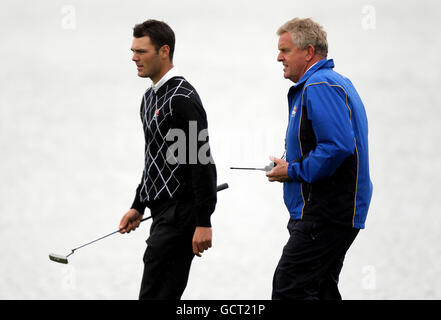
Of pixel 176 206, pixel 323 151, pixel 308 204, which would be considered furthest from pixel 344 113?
pixel 176 206

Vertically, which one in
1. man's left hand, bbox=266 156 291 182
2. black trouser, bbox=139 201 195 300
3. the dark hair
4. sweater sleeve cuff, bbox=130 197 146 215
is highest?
the dark hair

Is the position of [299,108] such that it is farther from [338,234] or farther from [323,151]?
[338,234]

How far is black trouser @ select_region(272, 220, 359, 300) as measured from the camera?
13.0 ft

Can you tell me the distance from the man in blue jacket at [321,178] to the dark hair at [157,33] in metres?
0.85

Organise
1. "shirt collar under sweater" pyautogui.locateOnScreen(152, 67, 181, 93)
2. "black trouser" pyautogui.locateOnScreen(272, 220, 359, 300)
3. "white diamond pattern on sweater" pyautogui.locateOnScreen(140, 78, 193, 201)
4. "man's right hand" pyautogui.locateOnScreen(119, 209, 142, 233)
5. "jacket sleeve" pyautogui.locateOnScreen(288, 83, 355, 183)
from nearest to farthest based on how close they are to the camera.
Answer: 1. "jacket sleeve" pyautogui.locateOnScreen(288, 83, 355, 183)
2. "black trouser" pyautogui.locateOnScreen(272, 220, 359, 300)
3. "white diamond pattern on sweater" pyautogui.locateOnScreen(140, 78, 193, 201)
4. "shirt collar under sweater" pyautogui.locateOnScreen(152, 67, 181, 93)
5. "man's right hand" pyautogui.locateOnScreen(119, 209, 142, 233)

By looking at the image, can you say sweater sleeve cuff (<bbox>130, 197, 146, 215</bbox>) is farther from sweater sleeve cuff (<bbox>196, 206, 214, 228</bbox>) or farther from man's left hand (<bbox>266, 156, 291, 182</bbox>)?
man's left hand (<bbox>266, 156, 291, 182</bbox>)

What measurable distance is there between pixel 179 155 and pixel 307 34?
88cm

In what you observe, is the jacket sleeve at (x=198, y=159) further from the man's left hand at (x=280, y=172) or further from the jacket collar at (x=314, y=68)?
the jacket collar at (x=314, y=68)

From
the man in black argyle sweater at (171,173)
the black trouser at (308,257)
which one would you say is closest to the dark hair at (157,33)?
the man in black argyle sweater at (171,173)

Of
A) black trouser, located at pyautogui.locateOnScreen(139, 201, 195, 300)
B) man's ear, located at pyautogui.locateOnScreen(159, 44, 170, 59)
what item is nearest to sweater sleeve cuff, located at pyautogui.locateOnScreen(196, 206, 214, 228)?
black trouser, located at pyautogui.locateOnScreen(139, 201, 195, 300)

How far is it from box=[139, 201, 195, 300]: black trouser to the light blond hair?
1009 mm

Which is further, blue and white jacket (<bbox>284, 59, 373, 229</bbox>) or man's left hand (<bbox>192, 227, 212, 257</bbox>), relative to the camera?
man's left hand (<bbox>192, 227, 212, 257</bbox>)

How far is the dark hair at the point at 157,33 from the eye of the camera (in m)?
4.51

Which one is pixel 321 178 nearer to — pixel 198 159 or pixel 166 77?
pixel 198 159
